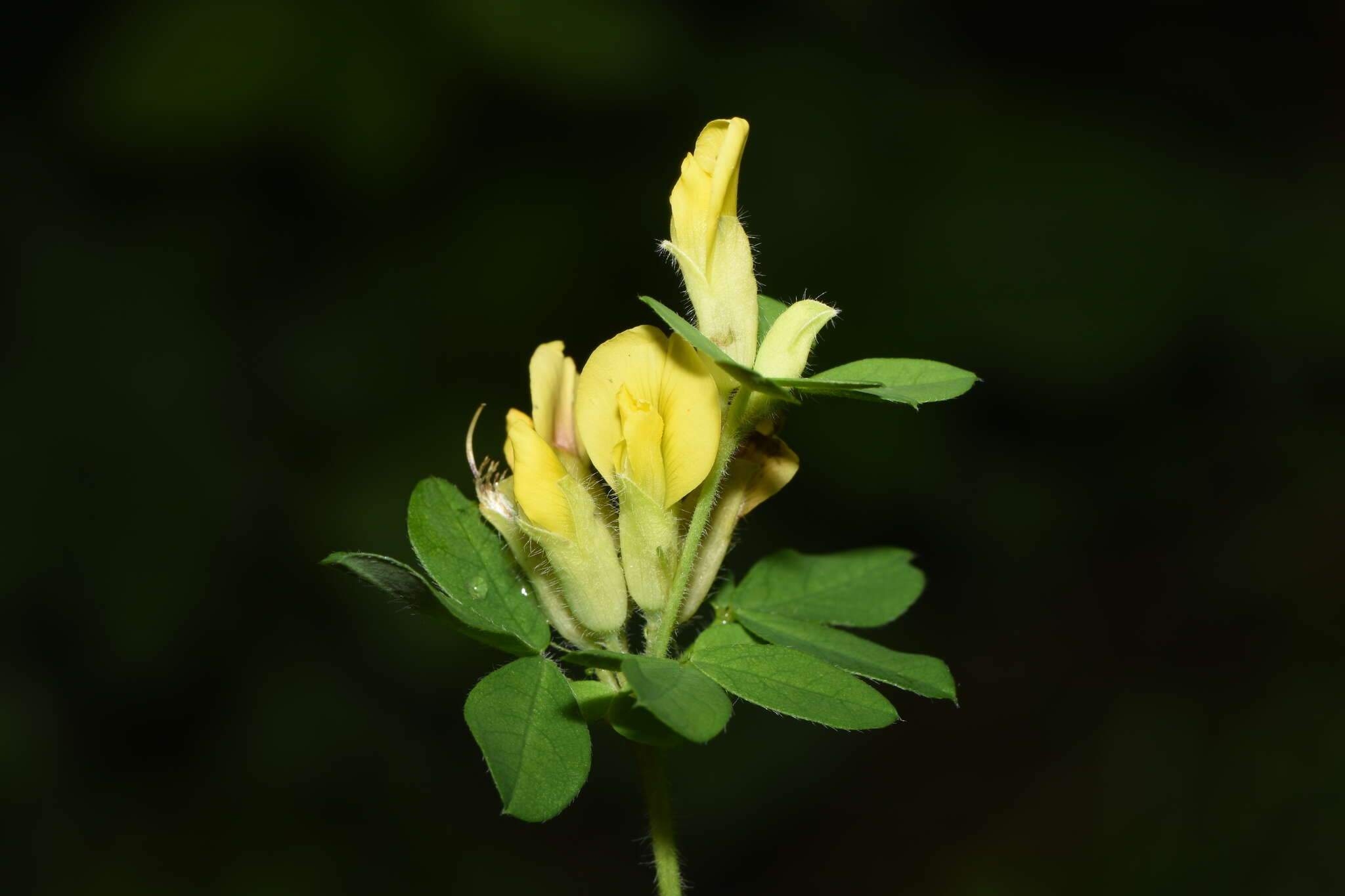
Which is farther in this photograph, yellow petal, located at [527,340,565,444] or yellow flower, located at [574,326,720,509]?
yellow petal, located at [527,340,565,444]

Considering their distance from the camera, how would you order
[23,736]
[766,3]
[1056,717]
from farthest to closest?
[1056,717]
[766,3]
[23,736]

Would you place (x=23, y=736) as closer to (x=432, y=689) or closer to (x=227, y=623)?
(x=227, y=623)

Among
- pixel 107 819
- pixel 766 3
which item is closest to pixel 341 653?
pixel 107 819

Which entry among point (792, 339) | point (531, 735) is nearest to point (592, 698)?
point (531, 735)

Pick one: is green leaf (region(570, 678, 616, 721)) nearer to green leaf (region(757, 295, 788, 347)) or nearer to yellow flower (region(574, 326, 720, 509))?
yellow flower (region(574, 326, 720, 509))

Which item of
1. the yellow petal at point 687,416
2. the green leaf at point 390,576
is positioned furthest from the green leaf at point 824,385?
the green leaf at point 390,576

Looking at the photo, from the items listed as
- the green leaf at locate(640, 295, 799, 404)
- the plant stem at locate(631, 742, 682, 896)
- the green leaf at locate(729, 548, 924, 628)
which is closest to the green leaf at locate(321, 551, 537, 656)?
the plant stem at locate(631, 742, 682, 896)

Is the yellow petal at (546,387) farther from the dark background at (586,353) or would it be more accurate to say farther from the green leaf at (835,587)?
the dark background at (586,353)
